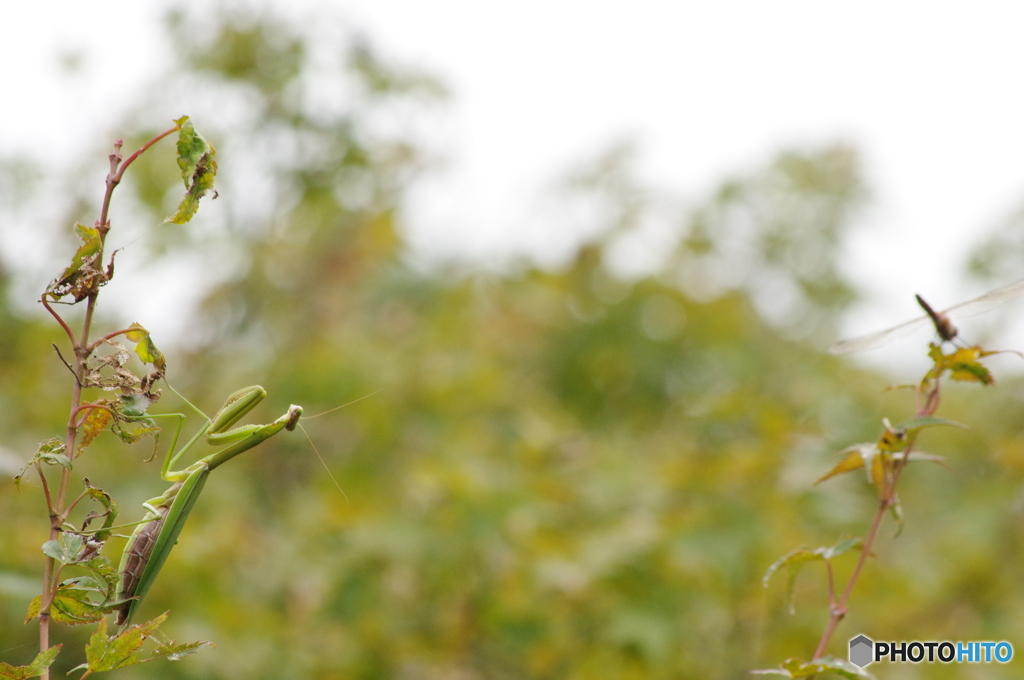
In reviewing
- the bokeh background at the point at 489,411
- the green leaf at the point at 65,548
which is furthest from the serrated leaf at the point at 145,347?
the bokeh background at the point at 489,411

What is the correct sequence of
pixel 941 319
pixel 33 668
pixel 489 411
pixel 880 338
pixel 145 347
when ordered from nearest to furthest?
pixel 33 668, pixel 145 347, pixel 941 319, pixel 880 338, pixel 489 411

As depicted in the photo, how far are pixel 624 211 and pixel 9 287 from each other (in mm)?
2892

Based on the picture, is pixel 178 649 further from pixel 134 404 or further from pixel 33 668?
pixel 134 404

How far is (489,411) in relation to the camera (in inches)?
145

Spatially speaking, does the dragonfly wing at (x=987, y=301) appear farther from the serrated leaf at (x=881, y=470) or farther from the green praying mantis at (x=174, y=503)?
the green praying mantis at (x=174, y=503)

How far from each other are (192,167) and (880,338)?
2.60 feet

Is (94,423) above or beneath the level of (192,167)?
beneath

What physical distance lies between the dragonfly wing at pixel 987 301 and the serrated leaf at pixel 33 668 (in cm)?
93

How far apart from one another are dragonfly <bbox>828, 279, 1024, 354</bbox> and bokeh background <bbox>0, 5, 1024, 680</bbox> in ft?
2.97

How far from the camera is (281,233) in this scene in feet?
12.7

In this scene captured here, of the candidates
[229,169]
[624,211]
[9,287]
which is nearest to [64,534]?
[9,287]

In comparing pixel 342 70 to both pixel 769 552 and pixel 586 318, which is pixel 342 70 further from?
pixel 769 552

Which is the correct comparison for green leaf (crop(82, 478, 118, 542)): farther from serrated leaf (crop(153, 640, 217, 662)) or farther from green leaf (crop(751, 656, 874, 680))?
green leaf (crop(751, 656, 874, 680))

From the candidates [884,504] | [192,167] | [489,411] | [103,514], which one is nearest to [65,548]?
[103,514]
